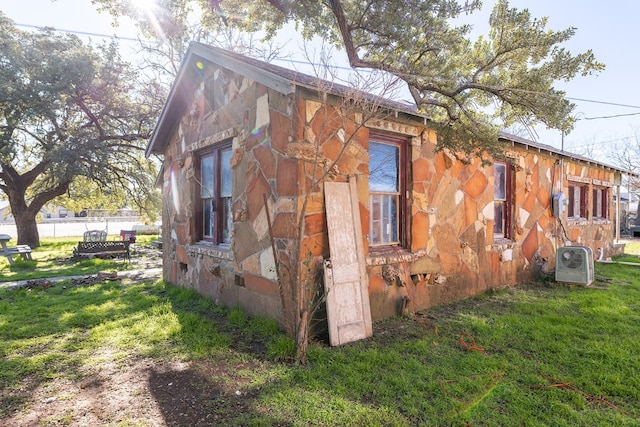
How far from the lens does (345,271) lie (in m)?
4.58

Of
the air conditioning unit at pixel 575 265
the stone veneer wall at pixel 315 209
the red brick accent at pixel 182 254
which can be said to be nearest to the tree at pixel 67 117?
the stone veneer wall at pixel 315 209

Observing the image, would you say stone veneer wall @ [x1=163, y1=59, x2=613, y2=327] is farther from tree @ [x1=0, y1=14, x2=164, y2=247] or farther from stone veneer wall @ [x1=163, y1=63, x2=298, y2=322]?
tree @ [x1=0, y1=14, x2=164, y2=247]

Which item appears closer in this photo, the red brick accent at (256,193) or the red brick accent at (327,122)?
the red brick accent at (327,122)

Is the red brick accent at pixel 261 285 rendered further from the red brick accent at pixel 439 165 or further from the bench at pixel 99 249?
the bench at pixel 99 249

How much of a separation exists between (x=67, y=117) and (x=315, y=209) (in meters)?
16.0

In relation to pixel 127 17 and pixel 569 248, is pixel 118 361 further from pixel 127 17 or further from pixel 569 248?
pixel 127 17

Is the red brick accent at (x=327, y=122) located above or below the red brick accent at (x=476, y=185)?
above

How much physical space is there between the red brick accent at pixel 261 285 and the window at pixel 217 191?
1.11 metres

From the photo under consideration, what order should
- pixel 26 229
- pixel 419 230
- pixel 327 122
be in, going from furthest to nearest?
pixel 26 229
pixel 419 230
pixel 327 122

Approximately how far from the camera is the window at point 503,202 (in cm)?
791

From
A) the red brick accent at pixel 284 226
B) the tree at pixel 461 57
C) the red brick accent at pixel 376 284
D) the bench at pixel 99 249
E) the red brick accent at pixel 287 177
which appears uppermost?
the tree at pixel 461 57

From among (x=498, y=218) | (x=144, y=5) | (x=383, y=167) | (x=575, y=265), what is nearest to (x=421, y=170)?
(x=383, y=167)

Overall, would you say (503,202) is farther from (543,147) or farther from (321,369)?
(321,369)

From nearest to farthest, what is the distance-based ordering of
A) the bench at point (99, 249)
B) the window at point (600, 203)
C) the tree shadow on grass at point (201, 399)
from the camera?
the tree shadow on grass at point (201, 399) → the window at point (600, 203) → the bench at point (99, 249)
